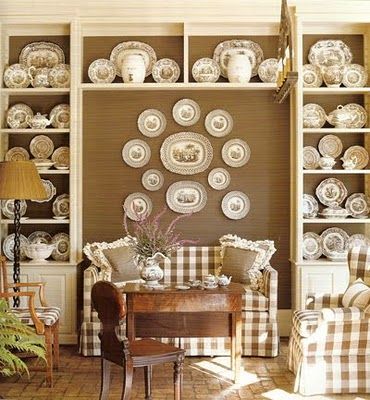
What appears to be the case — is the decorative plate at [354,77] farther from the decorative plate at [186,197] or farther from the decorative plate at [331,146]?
the decorative plate at [186,197]

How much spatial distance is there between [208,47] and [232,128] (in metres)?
0.88

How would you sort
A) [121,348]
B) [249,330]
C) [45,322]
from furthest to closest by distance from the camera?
[249,330] → [45,322] → [121,348]

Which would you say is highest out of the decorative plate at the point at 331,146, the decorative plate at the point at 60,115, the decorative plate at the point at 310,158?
the decorative plate at the point at 60,115

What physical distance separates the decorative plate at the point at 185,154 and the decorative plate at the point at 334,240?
55.3 inches

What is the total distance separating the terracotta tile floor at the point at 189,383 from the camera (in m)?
4.70

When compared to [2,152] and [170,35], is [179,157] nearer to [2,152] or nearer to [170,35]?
[170,35]

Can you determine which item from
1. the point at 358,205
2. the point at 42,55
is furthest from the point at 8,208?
the point at 358,205

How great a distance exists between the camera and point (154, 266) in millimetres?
5090

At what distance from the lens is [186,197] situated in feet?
22.2

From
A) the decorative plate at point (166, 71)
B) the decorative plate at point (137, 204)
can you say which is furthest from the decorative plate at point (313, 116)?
the decorative plate at point (137, 204)

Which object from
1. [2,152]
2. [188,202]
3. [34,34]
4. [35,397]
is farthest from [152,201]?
[35,397]

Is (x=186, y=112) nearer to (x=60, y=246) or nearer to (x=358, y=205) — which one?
(x=60, y=246)

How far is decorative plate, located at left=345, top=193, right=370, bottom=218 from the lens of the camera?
6.70m

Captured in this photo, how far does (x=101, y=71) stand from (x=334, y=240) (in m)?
2.92
